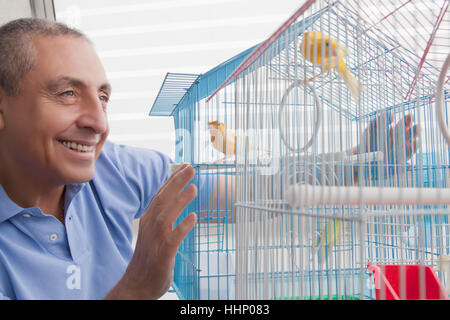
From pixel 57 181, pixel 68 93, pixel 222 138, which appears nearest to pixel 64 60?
pixel 68 93

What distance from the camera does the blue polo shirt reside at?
0.66 metres

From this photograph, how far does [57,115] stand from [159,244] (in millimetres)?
280

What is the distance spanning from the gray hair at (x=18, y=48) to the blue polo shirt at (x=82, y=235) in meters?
0.20

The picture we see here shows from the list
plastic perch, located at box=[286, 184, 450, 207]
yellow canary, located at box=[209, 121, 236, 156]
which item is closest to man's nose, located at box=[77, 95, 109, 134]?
plastic perch, located at box=[286, 184, 450, 207]

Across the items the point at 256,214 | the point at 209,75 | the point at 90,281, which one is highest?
the point at 209,75

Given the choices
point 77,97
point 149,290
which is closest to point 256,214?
point 149,290

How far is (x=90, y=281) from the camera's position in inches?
29.2

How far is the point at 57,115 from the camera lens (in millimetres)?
633

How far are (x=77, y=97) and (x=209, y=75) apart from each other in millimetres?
1004

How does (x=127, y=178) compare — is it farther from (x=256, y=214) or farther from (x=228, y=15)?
(x=228, y=15)

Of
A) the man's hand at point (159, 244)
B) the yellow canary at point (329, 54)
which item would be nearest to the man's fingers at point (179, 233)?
the man's hand at point (159, 244)

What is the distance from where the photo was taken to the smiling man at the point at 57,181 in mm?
587

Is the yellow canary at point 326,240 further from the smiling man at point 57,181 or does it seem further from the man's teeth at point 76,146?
the man's teeth at point 76,146

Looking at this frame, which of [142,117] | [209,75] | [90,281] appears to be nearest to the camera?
[90,281]
